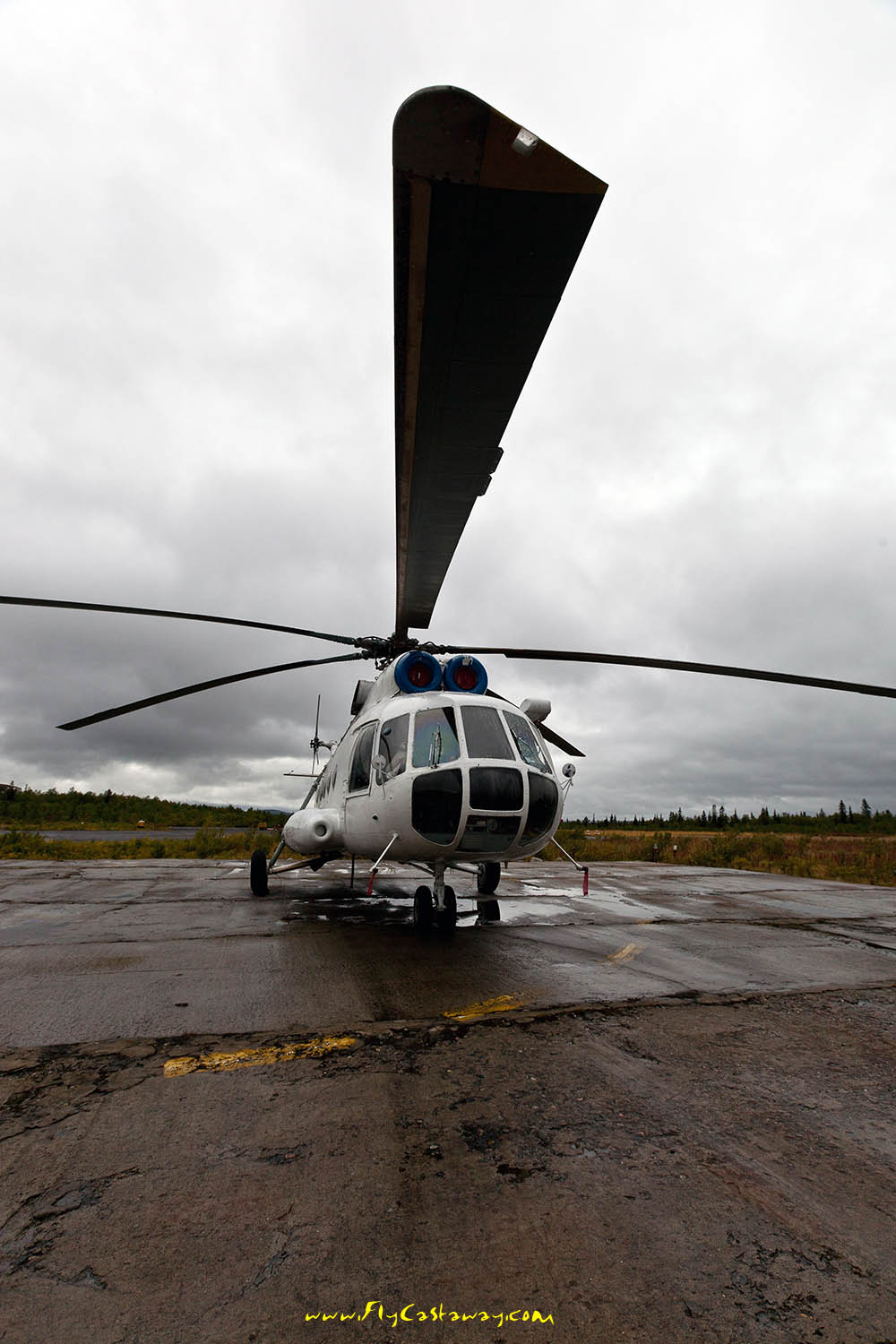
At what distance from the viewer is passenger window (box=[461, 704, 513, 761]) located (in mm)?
6680

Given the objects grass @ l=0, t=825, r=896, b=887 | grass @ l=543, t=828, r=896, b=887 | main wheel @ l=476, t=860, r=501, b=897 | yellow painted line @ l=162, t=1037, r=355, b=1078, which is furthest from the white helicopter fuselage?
grass @ l=543, t=828, r=896, b=887

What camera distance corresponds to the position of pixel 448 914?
744cm

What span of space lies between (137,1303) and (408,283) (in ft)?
12.5

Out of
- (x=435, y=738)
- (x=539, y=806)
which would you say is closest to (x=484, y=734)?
(x=435, y=738)

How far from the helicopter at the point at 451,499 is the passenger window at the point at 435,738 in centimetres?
1

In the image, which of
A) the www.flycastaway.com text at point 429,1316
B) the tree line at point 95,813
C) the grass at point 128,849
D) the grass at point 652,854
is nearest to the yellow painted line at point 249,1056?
the www.flycastaway.com text at point 429,1316

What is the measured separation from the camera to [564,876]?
55.8 feet

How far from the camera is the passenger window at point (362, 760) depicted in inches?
315

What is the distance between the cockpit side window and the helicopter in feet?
0.08

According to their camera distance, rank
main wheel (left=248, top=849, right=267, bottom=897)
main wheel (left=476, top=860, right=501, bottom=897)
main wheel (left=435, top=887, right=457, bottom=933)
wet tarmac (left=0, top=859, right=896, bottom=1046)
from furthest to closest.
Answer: main wheel (left=248, top=849, right=267, bottom=897), main wheel (left=476, top=860, right=501, bottom=897), main wheel (left=435, top=887, right=457, bottom=933), wet tarmac (left=0, top=859, right=896, bottom=1046)

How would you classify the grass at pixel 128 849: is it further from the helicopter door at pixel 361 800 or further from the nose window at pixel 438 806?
the nose window at pixel 438 806

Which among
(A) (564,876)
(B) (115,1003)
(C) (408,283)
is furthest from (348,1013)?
(A) (564,876)

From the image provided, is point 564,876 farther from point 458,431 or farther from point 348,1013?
point 458,431

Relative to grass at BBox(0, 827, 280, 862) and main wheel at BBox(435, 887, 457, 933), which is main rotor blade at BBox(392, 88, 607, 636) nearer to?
main wheel at BBox(435, 887, 457, 933)
